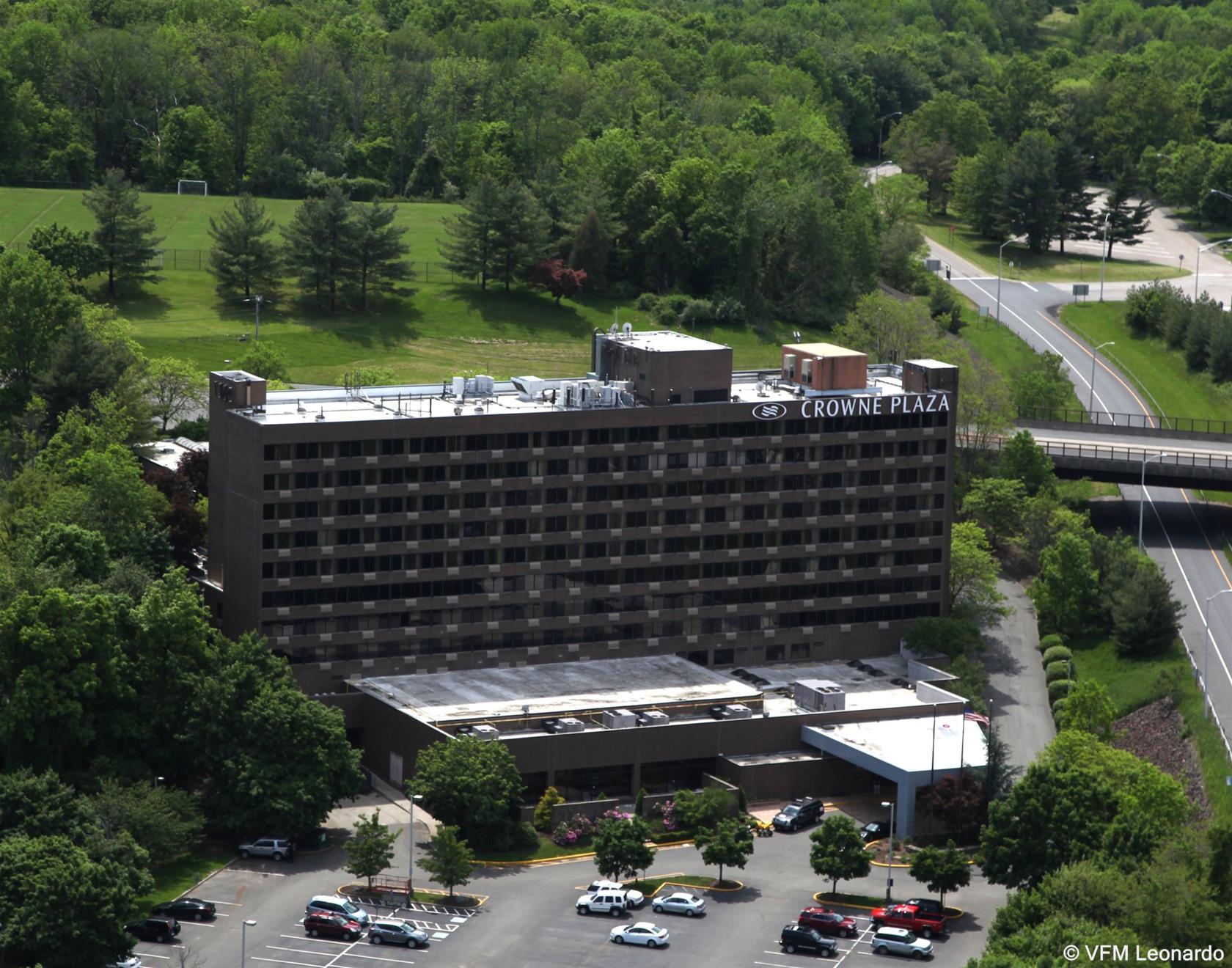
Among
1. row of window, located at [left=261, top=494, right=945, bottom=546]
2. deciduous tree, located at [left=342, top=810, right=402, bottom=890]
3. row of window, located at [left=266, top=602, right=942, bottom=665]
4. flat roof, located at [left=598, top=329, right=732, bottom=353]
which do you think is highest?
flat roof, located at [left=598, top=329, right=732, bottom=353]

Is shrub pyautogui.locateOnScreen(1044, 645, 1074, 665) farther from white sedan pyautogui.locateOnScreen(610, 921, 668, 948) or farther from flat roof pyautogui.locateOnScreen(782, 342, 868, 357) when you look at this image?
white sedan pyautogui.locateOnScreen(610, 921, 668, 948)

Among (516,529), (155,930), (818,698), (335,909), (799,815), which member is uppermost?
(516,529)

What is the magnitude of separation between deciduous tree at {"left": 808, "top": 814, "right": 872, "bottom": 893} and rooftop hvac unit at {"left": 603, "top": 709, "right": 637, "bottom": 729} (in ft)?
67.4

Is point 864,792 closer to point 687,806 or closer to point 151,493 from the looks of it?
point 687,806

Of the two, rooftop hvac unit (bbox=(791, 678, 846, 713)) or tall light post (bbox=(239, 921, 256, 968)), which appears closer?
tall light post (bbox=(239, 921, 256, 968))

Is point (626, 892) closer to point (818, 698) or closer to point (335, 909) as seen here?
point (335, 909)

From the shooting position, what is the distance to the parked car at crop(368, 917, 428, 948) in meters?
134

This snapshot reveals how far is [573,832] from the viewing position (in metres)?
151

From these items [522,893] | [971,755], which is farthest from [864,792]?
[522,893]

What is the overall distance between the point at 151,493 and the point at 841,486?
5124 centimetres

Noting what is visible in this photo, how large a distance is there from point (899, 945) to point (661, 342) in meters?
56.2

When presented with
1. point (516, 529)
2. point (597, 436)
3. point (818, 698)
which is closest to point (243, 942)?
point (516, 529)

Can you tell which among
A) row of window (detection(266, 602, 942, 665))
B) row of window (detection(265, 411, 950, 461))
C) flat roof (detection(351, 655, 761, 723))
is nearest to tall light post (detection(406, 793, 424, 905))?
flat roof (detection(351, 655, 761, 723))

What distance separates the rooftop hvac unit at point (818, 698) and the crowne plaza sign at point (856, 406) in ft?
67.1
